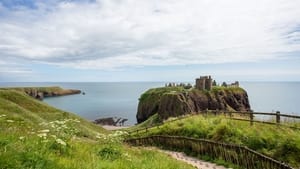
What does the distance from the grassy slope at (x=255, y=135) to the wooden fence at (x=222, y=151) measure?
0.89m

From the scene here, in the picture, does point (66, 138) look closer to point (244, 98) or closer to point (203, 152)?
point (203, 152)

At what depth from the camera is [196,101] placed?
203ft

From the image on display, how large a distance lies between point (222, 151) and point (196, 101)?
47230 mm

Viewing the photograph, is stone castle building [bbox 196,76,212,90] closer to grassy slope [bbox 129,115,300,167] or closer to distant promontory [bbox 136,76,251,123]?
distant promontory [bbox 136,76,251,123]

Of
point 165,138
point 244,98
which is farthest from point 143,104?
point 165,138

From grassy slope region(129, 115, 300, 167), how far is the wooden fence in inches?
35.1

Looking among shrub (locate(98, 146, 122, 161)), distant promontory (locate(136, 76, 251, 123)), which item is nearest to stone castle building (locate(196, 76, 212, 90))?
distant promontory (locate(136, 76, 251, 123))

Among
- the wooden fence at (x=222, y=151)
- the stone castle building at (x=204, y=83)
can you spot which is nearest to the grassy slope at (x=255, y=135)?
the wooden fence at (x=222, y=151)

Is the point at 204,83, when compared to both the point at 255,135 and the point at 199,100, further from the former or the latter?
the point at 255,135

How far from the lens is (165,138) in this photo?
21359 mm

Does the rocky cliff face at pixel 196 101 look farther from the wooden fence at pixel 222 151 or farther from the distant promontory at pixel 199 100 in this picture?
the wooden fence at pixel 222 151

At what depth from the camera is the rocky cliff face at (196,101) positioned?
190ft

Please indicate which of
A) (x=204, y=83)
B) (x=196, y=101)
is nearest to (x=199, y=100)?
(x=196, y=101)

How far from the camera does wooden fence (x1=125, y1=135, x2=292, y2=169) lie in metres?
12.0
